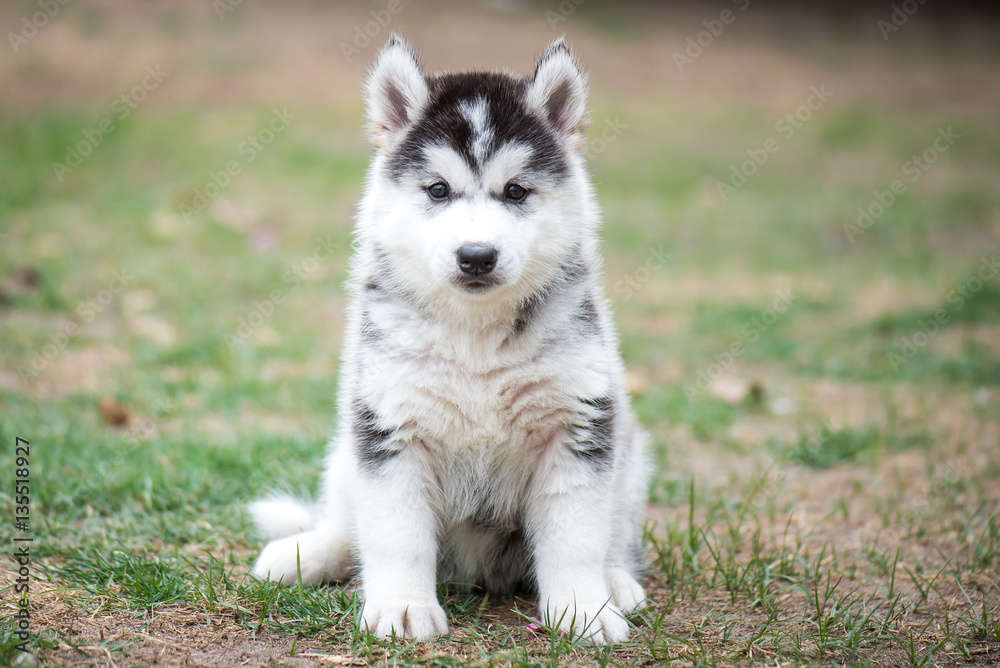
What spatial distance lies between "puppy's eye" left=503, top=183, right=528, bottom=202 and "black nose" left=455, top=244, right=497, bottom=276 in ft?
1.06

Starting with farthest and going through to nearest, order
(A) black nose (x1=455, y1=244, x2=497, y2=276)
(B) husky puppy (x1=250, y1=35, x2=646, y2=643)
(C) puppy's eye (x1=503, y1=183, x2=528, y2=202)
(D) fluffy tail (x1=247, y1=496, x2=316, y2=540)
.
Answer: (D) fluffy tail (x1=247, y1=496, x2=316, y2=540) < (C) puppy's eye (x1=503, y1=183, x2=528, y2=202) < (B) husky puppy (x1=250, y1=35, x2=646, y2=643) < (A) black nose (x1=455, y1=244, x2=497, y2=276)

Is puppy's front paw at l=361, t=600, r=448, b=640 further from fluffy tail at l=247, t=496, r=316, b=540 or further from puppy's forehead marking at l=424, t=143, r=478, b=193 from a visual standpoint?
puppy's forehead marking at l=424, t=143, r=478, b=193

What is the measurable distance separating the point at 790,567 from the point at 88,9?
592 inches

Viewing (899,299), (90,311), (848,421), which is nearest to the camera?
(848,421)

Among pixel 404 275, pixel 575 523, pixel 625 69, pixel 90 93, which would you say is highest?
pixel 625 69

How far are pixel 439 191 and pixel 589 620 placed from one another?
164 centimetres

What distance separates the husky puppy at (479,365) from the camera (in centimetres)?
309

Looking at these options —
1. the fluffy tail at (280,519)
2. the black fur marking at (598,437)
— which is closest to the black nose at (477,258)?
the black fur marking at (598,437)

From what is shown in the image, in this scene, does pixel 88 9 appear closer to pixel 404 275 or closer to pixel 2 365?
pixel 2 365

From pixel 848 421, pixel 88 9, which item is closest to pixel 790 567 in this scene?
pixel 848 421

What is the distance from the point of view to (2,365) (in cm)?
625

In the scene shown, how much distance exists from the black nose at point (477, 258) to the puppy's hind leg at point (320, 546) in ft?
3.40

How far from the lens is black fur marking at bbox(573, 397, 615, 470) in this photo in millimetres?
3166

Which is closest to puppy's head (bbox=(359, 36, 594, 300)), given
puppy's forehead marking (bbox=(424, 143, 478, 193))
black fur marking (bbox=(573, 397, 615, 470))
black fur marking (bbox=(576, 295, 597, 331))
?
puppy's forehead marking (bbox=(424, 143, 478, 193))
